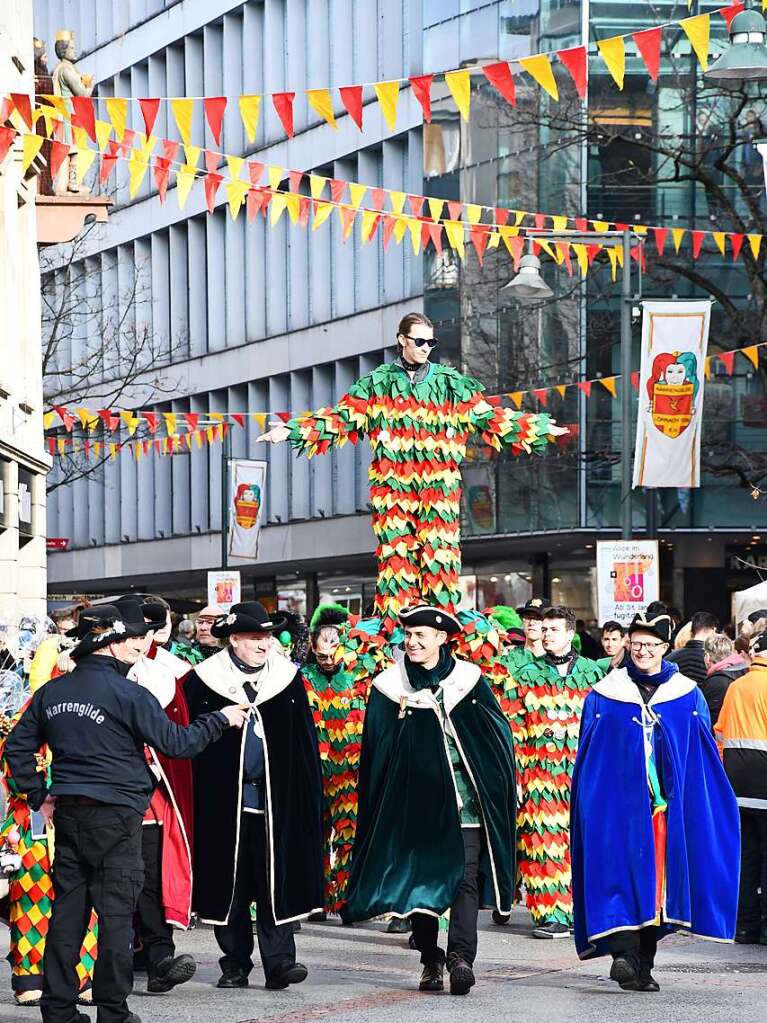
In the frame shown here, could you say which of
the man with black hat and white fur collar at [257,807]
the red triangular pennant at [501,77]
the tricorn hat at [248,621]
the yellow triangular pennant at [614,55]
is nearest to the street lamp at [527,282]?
the red triangular pennant at [501,77]

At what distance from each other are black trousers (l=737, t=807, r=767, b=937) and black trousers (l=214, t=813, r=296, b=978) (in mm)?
3320

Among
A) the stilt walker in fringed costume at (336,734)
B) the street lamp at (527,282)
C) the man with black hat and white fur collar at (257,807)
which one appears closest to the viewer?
the man with black hat and white fur collar at (257,807)

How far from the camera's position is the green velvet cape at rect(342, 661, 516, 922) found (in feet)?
35.5

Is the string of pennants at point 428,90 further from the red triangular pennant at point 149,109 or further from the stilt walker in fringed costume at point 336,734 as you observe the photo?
the stilt walker in fringed costume at point 336,734

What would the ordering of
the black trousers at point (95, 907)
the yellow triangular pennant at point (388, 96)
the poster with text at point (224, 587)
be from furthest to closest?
the poster with text at point (224, 587) → the yellow triangular pennant at point (388, 96) → the black trousers at point (95, 907)

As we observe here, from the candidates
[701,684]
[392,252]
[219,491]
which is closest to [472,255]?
[392,252]

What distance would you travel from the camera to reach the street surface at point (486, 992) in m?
9.97

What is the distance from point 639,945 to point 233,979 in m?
2.02

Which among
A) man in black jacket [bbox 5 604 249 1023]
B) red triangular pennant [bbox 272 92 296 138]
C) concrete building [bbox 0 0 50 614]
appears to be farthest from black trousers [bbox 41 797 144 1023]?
concrete building [bbox 0 0 50 614]

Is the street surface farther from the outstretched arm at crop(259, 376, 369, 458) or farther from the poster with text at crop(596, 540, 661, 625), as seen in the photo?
the poster with text at crop(596, 540, 661, 625)

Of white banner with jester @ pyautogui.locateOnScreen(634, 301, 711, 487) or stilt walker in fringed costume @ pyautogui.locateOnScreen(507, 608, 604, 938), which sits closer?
stilt walker in fringed costume @ pyautogui.locateOnScreen(507, 608, 604, 938)

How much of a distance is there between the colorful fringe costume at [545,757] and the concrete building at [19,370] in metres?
9.28

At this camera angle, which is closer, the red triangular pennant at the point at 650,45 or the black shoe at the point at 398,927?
the black shoe at the point at 398,927

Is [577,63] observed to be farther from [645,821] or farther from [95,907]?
[95,907]
